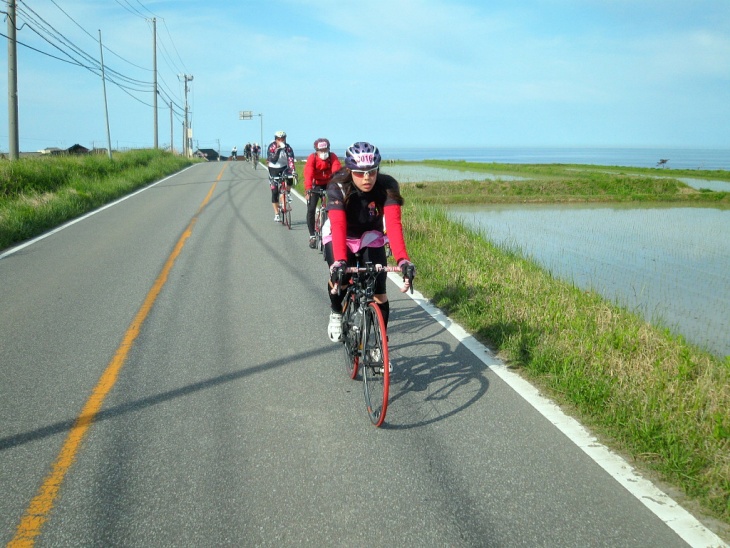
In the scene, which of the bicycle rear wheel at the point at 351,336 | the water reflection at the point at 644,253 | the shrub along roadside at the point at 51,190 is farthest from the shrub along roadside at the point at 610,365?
the shrub along roadside at the point at 51,190

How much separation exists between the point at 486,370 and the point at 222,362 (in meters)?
2.35

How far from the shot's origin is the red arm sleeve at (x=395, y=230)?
15.5ft

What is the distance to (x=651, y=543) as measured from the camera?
3104 mm

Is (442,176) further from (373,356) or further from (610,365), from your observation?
(373,356)

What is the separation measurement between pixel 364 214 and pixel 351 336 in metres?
0.97

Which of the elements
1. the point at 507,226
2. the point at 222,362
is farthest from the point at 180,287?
the point at 507,226

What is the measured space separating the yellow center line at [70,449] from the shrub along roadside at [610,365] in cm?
341

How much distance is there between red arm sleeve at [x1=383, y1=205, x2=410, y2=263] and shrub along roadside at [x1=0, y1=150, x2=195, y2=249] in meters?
10.2

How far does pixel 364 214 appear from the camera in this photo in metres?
4.95

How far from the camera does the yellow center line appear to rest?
10.6 ft

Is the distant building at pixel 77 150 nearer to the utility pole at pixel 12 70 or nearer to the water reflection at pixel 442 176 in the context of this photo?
the water reflection at pixel 442 176

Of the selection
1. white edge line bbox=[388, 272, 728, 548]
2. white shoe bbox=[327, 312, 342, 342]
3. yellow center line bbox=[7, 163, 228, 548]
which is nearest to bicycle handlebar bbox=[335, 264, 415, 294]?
white shoe bbox=[327, 312, 342, 342]

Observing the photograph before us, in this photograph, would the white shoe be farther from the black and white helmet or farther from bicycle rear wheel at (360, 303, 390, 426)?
the black and white helmet

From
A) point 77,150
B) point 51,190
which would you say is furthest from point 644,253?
point 77,150
